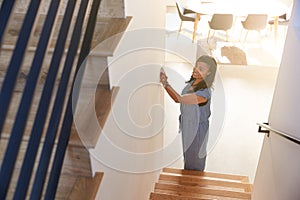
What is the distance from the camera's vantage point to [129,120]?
2.09 metres

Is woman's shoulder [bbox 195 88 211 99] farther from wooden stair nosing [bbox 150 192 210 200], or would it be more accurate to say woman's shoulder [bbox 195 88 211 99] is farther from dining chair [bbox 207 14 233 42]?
dining chair [bbox 207 14 233 42]

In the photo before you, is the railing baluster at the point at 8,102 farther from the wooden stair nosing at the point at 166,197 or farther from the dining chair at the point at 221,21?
the dining chair at the point at 221,21

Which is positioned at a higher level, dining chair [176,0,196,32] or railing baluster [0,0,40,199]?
railing baluster [0,0,40,199]

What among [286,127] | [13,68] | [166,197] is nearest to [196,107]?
[166,197]

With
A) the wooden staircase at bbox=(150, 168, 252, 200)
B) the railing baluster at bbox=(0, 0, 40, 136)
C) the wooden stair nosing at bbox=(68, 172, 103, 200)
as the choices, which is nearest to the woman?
the wooden staircase at bbox=(150, 168, 252, 200)

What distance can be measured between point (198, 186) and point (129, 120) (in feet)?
6.18

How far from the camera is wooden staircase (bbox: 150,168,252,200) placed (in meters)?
3.40

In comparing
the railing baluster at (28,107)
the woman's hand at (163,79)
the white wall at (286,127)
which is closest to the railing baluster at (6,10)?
the railing baluster at (28,107)

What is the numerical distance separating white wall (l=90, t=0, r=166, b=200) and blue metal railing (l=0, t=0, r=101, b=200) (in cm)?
35

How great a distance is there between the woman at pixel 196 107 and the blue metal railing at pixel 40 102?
248 cm

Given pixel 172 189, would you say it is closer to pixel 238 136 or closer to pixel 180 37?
pixel 238 136

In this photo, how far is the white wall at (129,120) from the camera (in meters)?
1.56

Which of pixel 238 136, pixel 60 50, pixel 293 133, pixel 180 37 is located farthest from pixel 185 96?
pixel 180 37

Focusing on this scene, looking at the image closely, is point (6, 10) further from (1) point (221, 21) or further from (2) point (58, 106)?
(1) point (221, 21)
